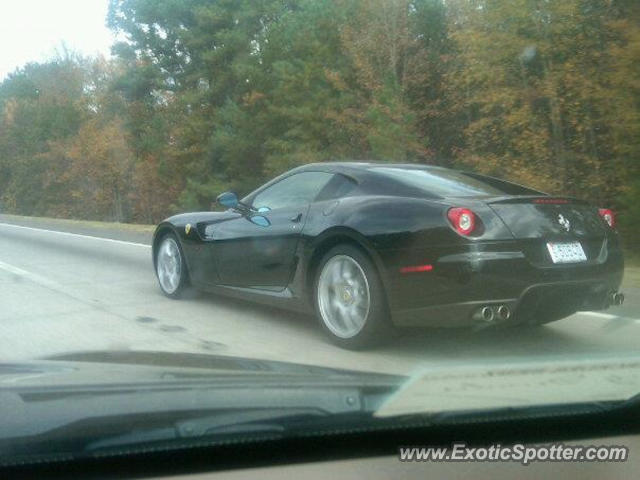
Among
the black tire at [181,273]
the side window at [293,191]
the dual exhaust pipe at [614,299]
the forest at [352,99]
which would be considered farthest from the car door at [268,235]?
the forest at [352,99]

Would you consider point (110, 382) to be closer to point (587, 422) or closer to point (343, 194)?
point (587, 422)

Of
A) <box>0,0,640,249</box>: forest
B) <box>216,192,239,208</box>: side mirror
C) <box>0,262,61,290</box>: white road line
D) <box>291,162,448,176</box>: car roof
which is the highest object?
<box>0,0,640,249</box>: forest

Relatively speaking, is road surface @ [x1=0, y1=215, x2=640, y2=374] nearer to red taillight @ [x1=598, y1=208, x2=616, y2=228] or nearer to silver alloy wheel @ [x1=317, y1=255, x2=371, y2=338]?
silver alloy wheel @ [x1=317, y1=255, x2=371, y2=338]

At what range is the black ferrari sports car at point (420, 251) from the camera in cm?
523

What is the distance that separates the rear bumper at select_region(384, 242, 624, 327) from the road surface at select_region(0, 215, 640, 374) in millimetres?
385

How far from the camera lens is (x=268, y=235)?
675 cm

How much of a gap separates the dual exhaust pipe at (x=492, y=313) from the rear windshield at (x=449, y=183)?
0.94 meters

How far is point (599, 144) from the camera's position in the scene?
16906 mm

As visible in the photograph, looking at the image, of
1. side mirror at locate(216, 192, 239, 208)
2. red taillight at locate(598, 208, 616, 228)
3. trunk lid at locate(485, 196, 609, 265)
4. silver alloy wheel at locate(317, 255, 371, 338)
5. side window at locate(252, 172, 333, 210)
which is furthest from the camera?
side mirror at locate(216, 192, 239, 208)

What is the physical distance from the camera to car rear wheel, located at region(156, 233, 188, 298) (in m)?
8.45

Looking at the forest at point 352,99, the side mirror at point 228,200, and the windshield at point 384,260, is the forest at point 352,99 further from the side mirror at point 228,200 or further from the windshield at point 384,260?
the side mirror at point 228,200

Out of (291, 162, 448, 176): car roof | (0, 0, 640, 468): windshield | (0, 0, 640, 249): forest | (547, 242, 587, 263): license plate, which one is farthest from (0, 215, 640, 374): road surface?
(0, 0, 640, 249): forest

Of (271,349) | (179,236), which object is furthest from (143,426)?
(179,236)
